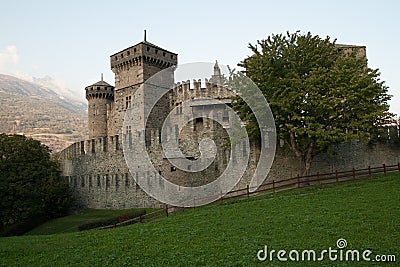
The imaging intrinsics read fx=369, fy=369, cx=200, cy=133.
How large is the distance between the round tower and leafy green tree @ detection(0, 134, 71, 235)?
10010 mm

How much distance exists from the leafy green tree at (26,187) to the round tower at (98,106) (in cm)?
1001

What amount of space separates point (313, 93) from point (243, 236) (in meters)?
11.5

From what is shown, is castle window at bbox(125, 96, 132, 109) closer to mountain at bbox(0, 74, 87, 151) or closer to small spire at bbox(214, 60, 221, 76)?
small spire at bbox(214, 60, 221, 76)

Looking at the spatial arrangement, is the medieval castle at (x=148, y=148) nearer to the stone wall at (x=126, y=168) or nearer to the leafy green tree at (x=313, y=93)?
the stone wall at (x=126, y=168)

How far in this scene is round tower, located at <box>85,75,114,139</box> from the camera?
42.8 meters

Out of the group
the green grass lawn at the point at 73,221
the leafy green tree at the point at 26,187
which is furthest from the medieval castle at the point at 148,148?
the leafy green tree at the point at 26,187

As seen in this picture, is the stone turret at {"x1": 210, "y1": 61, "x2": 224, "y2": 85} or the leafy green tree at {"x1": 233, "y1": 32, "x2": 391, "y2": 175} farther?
the stone turret at {"x1": 210, "y1": 61, "x2": 224, "y2": 85}

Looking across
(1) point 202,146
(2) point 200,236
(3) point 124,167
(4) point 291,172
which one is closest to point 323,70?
(4) point 291,172

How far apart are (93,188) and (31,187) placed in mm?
4976

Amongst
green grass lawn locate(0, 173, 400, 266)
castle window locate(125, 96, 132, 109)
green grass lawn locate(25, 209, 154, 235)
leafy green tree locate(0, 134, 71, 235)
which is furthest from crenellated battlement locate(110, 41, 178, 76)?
green grass lawn locate(0, 173, 400, 266)

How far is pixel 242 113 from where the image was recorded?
23375mm

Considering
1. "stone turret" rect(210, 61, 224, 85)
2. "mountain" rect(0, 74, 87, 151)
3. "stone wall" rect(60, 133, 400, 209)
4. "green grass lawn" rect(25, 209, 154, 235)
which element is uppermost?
"mountain" rect(0, 74, 87, 151)

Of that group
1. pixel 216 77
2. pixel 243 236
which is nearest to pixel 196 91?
pixel 216 77

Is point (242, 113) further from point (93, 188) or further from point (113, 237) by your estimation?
point (93, 188)
